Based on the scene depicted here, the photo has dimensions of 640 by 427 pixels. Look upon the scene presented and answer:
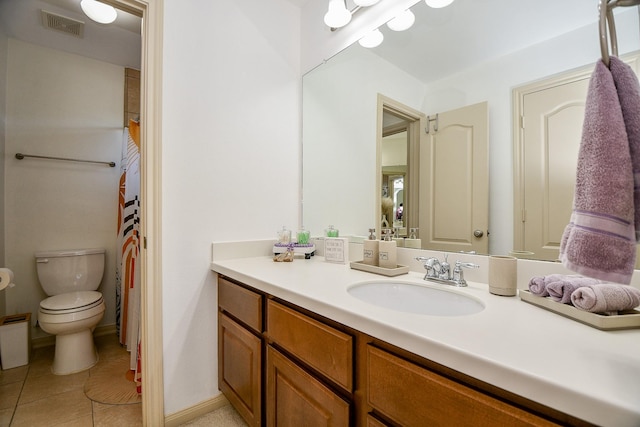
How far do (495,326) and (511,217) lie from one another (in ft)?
1.76

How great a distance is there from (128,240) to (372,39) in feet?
7.29

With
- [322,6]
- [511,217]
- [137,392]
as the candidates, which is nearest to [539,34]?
[511,217]

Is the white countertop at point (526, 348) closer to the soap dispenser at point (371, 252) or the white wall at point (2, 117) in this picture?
the soap dispenser at point (371, 252)

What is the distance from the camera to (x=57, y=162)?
234cm

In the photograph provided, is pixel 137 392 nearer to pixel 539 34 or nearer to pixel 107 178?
pixel 107 178

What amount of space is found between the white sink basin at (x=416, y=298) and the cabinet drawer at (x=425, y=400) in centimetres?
37

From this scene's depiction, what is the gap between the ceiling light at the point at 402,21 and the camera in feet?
4.43

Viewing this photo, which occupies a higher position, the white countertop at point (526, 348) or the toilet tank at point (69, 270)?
the white countertop at point (526, 348)

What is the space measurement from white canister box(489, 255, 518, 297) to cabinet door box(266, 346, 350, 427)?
591mm

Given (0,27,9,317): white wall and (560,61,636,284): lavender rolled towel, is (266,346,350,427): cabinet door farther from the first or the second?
(0,27,9,317): white wall

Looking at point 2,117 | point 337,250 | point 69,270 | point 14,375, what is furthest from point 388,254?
point 2,117

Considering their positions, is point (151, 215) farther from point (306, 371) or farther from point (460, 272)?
point (460, 272)

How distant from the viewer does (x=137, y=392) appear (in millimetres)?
1705

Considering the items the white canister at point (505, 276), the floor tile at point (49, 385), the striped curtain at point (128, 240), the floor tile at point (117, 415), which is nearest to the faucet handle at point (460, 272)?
the white canister at point (505, 276)
